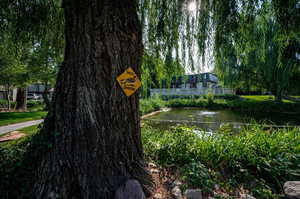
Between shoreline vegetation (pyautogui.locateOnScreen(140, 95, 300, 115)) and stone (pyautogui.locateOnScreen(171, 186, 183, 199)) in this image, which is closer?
stone (pyautogui.locateOnScreen(171, 186, 183, 199))

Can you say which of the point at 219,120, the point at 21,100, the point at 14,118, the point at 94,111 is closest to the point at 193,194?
the point at 94,111

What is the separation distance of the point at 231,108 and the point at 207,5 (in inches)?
446

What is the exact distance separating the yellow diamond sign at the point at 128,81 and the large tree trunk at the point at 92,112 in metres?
0.05

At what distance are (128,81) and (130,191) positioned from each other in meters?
1.01

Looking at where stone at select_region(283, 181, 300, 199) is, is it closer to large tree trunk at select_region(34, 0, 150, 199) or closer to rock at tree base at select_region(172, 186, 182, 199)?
rock at tree base at select_region(172, 186, 182, 199)

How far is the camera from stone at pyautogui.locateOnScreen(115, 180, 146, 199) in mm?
1156

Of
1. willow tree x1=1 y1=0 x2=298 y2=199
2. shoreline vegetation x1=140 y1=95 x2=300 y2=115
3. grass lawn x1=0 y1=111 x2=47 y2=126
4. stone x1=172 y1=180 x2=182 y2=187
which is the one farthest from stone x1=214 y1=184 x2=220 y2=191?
grass lawn x1=0 y1=111 x2=47 y2=126

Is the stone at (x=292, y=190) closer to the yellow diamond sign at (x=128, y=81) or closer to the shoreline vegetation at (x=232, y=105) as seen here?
the yellow diamond sign at (x=128, y=81)

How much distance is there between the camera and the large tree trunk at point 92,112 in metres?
1.20

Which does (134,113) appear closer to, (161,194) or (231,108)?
(161,194)

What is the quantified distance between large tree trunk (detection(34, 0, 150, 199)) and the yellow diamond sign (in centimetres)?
5

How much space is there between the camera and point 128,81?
1299 mm

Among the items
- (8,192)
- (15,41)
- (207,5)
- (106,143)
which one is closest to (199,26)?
(207,5)

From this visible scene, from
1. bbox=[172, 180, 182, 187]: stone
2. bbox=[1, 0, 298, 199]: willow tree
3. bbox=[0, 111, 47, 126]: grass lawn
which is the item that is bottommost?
bbox=[0, 111, 47, 126]: grass lawn
